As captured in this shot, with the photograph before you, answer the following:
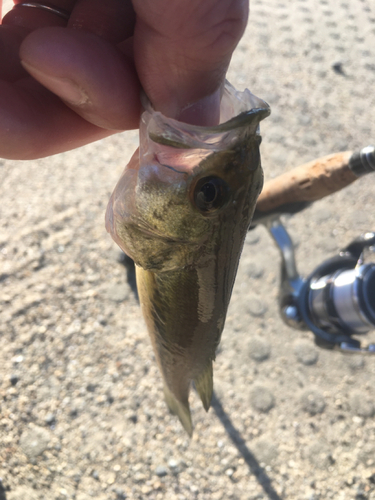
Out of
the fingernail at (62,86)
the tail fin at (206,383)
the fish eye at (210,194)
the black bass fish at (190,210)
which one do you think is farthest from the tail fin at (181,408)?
the fingernail at (62,86)

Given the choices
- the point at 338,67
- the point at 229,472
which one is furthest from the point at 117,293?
the point at 338,67

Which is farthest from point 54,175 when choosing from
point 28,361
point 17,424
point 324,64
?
point 324,64

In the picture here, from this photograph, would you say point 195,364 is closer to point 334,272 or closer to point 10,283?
point 334,272

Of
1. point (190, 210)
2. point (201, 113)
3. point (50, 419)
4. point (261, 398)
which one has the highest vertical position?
point (201, 113)

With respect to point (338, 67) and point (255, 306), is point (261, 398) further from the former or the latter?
point (338, 67)

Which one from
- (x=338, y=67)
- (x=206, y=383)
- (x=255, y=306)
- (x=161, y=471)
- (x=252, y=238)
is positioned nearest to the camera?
(x=206, y=383)

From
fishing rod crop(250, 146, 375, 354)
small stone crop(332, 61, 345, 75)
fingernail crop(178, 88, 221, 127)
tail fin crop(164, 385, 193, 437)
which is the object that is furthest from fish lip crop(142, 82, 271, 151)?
small stone crop(332, 61, 345, 75)

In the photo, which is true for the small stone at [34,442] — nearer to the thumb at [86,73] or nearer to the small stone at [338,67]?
the thumb at [86,73]
